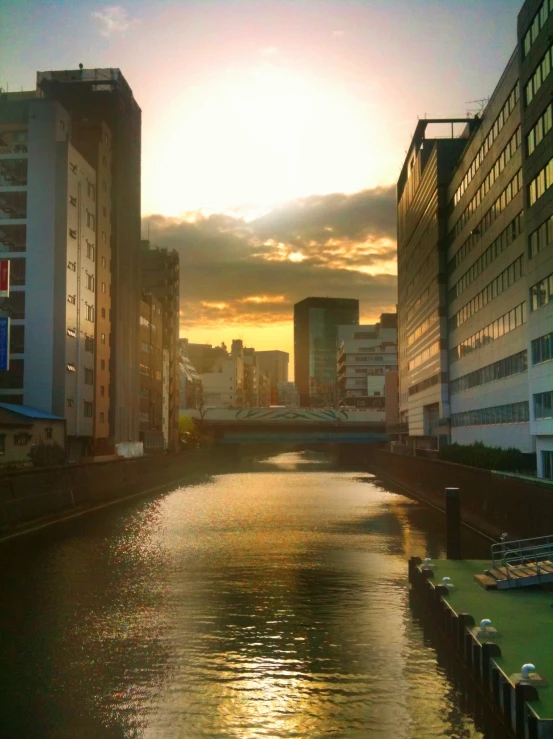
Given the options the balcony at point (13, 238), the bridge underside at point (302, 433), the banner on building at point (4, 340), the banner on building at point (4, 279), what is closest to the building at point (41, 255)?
the balcony at point (13, 238)

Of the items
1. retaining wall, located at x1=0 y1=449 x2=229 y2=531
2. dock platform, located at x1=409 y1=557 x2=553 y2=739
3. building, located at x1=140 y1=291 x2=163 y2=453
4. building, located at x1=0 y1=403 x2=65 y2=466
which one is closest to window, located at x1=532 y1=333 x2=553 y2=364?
dock platform, located at x1=409 y1=557 x2=553 y2=739

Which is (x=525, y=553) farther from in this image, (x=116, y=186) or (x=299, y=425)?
(x=299, y=425)

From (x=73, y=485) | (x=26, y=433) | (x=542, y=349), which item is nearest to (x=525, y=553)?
(x=542, y=349)

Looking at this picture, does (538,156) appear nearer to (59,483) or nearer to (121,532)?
(121,532)

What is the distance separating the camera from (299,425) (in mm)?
146625

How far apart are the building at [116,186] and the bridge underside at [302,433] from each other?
157 ft

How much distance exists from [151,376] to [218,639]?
9957 centimetres

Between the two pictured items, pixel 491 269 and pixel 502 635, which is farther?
pixel 491 269

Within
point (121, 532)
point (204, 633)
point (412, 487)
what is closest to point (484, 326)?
point (412, 487)

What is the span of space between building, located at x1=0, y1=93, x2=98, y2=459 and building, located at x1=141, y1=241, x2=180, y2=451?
5517 centimetres

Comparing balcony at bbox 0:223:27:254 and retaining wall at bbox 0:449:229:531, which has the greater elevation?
balcony at bbox 0:223:27:254

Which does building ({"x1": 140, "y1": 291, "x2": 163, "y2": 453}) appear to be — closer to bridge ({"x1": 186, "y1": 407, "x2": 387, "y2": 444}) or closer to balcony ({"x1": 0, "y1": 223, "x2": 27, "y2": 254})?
bridge ({"x1": 186, "y1": 407, "x2": 387, "y2": 444})

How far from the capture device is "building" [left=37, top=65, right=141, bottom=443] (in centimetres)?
9288

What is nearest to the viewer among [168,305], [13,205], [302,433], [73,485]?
[73,485]
